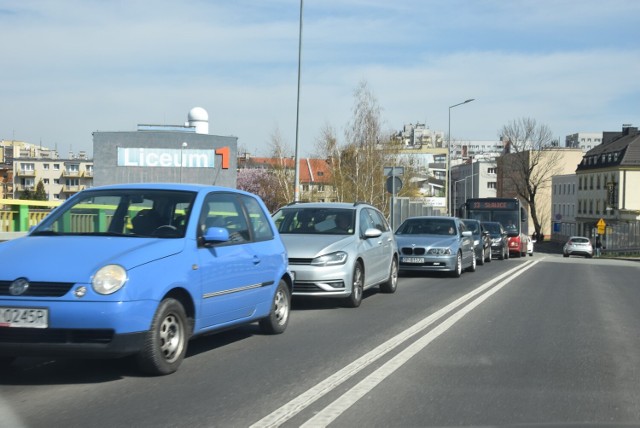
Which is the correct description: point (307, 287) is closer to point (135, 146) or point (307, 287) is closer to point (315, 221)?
point (315, 221)

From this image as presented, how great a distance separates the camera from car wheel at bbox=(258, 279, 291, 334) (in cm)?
924

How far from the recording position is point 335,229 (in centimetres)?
1306

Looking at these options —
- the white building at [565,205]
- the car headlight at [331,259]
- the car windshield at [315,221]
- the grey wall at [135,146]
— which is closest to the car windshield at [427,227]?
the car windshield at [315,221]

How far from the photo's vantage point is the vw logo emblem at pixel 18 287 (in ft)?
20.4

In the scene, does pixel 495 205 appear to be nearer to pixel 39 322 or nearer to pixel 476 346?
pixel 476 346

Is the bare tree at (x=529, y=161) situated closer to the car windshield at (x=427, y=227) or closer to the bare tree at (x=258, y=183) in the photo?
the bare tree at (x=258, y=183)

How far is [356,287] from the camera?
12445 millimetres

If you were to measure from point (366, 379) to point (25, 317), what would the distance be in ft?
8.92

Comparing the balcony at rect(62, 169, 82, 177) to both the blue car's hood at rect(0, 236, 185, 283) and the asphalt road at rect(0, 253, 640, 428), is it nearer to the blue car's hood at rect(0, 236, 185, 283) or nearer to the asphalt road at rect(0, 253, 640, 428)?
the asphalt road at rect(0, 253, 640, 428)

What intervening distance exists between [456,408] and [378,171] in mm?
44346

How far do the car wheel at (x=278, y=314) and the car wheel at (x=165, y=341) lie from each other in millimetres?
2163

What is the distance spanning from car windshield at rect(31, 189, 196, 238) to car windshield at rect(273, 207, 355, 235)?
519 centimetres

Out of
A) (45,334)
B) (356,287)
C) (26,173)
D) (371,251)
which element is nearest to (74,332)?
(45,334)

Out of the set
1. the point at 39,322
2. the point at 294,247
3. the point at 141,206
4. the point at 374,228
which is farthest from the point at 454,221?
the point at 39,322
